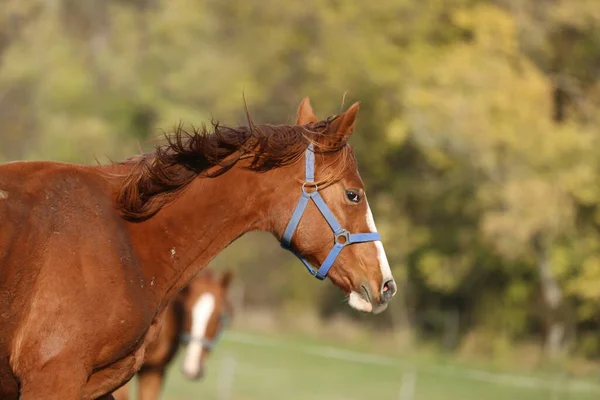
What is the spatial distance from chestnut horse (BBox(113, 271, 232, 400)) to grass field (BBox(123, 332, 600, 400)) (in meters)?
5.86

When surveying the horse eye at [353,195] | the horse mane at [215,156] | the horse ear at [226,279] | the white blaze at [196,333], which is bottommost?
the white blaze at [196,333]

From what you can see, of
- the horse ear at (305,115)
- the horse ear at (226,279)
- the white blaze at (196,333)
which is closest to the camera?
the horse ear at (305,115)

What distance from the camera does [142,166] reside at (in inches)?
202

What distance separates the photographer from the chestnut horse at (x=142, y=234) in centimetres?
449

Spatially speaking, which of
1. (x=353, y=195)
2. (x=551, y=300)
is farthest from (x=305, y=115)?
(x=551, y=300)

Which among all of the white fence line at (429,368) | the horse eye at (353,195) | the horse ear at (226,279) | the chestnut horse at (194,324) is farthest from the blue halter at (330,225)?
the white fence line at (429,368)

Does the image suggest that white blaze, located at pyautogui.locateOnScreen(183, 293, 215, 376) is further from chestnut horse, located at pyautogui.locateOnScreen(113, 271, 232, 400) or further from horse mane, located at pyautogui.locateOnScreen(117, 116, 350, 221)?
horse mane, located at pyautogui.locateOnScreen(117, 116, 350, 221)

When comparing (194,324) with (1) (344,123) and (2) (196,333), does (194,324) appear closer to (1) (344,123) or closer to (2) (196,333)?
(2) (196,333)

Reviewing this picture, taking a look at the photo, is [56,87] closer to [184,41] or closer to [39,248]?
[184,41]

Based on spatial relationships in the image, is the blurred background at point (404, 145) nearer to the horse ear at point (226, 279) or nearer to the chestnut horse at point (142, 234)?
the horse ear at point (226, 279)

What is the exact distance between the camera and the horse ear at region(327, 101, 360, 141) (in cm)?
516

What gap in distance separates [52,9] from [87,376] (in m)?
32.6

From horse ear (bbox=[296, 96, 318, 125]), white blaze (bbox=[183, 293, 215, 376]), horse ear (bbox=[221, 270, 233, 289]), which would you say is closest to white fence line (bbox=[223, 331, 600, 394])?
horse ear (bbox=[221, 270, 233, 289])

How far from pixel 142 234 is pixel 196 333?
5.70 m
